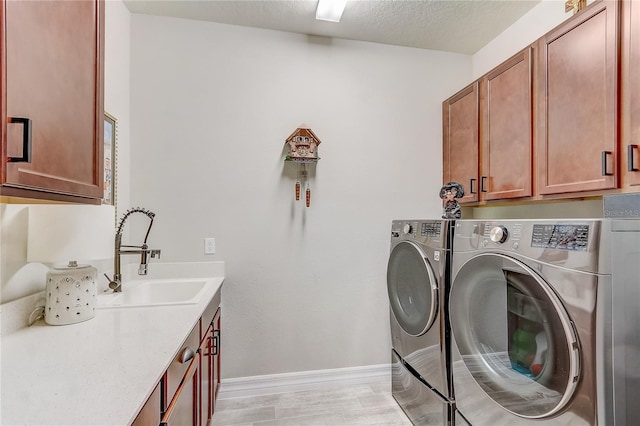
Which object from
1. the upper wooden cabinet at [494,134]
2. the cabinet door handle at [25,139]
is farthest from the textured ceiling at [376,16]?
the cabinet door handle at [25,139]

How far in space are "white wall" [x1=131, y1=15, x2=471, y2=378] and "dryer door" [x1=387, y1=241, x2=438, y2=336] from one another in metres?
0.34

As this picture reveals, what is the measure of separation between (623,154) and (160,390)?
6.38 feet

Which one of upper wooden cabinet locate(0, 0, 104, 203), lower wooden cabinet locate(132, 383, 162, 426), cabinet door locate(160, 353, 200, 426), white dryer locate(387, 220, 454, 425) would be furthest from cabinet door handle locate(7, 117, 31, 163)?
white dryer locate(387, 220, 454, 425)

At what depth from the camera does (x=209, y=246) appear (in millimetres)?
2215

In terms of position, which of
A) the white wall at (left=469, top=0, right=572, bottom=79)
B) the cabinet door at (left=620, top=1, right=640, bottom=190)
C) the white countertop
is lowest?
the white countertop

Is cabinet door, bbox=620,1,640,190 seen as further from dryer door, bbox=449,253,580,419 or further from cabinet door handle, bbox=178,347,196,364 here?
cabinet door handle, bbox=178,347,196,364

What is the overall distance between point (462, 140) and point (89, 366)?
8.12ft

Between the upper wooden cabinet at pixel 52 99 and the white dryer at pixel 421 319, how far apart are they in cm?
162

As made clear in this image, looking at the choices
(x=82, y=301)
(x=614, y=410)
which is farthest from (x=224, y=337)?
(x=614, y=410)

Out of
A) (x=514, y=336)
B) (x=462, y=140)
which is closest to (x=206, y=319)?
(x=514, y=336)

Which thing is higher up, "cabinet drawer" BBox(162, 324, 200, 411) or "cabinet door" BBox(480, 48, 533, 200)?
"cabinet door" BBox(480, 48, 533, 200)

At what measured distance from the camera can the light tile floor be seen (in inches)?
76.9

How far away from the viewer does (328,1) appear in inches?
76.2

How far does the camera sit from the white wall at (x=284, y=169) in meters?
2.18
